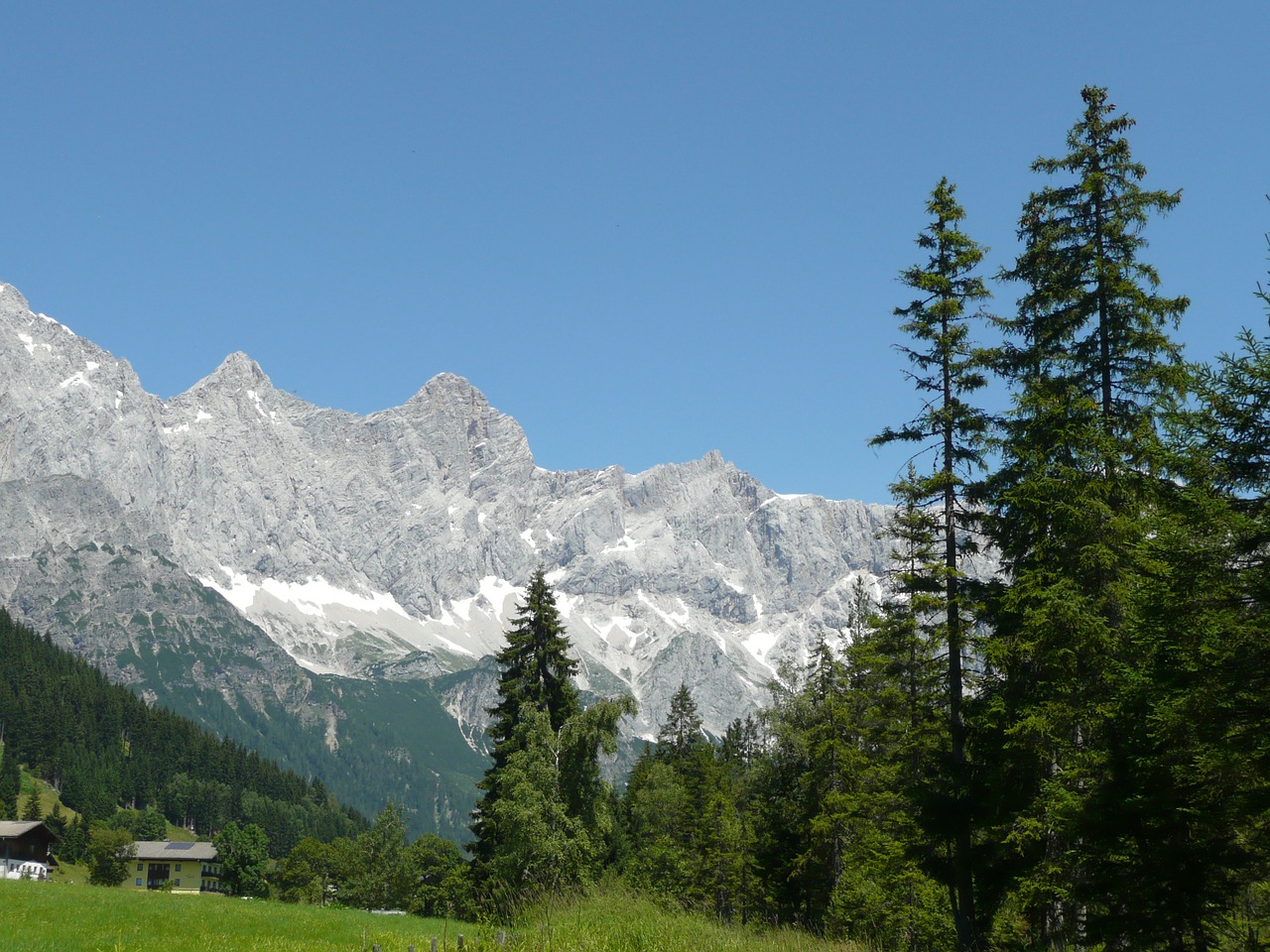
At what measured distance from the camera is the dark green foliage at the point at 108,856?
11594cm

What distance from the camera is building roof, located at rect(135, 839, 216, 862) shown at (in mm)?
137750

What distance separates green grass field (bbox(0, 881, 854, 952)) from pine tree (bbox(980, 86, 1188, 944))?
653cm

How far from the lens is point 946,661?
25.7 meters

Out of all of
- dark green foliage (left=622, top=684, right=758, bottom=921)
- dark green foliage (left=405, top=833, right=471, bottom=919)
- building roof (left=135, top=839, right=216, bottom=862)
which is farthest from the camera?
building roof (left=135, top=839, right=216, bottom=862)

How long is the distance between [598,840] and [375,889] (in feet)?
286

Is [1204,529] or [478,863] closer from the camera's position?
[1204,529]

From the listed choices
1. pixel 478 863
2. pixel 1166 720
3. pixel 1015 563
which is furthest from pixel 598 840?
pixel 1166 720

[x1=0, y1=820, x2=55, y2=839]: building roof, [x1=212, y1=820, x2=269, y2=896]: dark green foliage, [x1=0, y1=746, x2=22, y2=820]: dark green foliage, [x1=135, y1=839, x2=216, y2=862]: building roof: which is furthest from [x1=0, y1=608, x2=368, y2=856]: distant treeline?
[x1=0, y1=820, x2=55, y2=839]: building roof

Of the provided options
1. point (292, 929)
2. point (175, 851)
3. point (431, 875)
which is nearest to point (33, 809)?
point (175, 851)

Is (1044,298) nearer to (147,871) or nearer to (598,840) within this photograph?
(598,840)

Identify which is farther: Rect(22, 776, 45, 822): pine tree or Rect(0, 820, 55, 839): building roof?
Rect(22, 776, 45, 822): pine tree

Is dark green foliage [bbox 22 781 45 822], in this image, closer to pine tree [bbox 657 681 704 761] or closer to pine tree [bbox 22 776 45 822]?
pine tree [bbox 22 776 45 822]

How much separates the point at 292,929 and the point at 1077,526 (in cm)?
2470

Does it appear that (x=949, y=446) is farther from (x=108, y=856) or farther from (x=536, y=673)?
(x=108, y=856)
